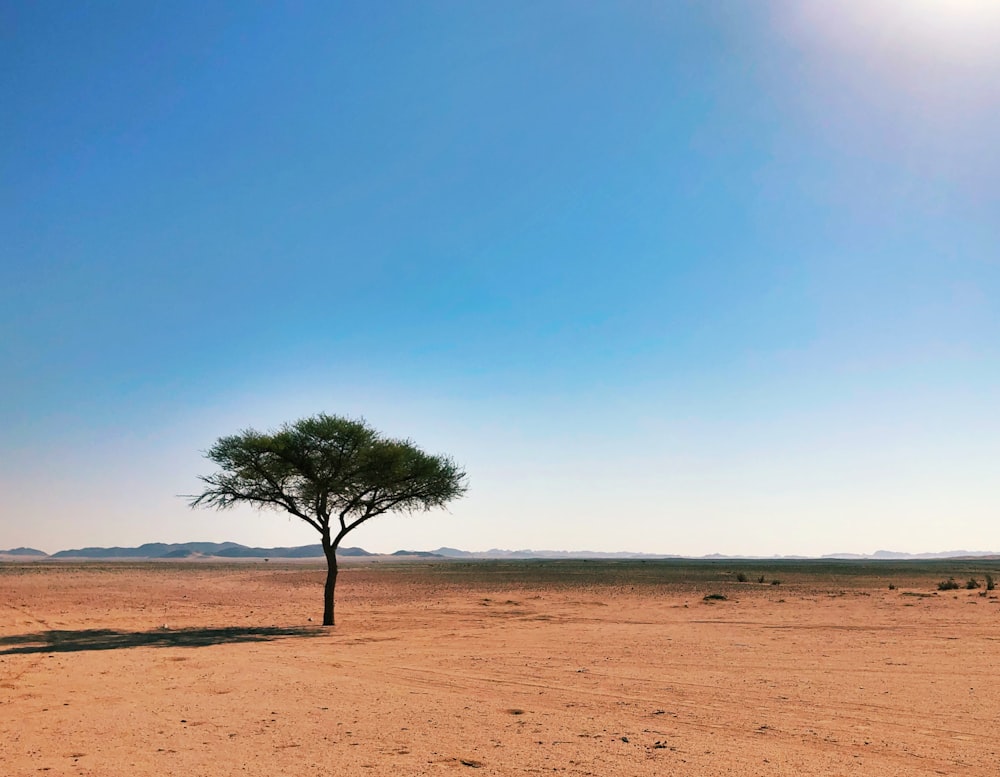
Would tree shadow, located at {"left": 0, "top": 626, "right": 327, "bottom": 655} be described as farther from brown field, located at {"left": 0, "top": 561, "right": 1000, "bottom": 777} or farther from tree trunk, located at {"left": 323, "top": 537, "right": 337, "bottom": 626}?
tree trunk, located at {"left": 323, "top": 537, "right": 337, "bottom": 626}

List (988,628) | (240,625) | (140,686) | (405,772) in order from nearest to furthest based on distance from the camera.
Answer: (405,772)
(140,686)
(988,628)
(240,625)

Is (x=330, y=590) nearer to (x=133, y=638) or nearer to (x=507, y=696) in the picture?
(x=133, y=638)

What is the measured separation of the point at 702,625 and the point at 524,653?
8660 mm

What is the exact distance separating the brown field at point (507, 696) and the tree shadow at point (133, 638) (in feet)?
0.41

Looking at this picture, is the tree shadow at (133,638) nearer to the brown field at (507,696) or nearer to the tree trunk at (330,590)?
the brown field at (507,696)

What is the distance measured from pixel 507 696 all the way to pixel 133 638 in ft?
46.7

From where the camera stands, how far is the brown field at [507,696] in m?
8.14

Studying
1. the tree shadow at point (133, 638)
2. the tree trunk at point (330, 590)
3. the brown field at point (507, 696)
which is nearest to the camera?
the brown field at point (507, 696)

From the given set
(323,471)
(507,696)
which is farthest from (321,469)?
(507,696)

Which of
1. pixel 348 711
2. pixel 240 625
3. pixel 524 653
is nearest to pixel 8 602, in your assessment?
pixel 240 625

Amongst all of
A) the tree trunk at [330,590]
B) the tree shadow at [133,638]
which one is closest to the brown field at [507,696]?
the tree shadow at [133,638]

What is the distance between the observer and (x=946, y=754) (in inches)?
323

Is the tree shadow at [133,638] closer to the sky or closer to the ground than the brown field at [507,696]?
closer to the ground

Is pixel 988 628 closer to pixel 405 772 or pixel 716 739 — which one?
pixel 716 739
